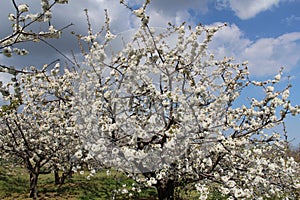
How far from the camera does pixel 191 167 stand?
23.8ft

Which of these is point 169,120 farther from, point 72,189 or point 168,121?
point 72,189

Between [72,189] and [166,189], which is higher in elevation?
[72,189]

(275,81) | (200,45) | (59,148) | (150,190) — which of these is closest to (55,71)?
(200,45)

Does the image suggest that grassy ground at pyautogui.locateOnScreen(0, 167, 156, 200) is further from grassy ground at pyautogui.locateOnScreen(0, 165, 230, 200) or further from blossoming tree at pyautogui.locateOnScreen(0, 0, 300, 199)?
blossoming tree at pyautogui.locateOnScreen(0, 0, 300, 199)

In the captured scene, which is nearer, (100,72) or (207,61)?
(100,72)

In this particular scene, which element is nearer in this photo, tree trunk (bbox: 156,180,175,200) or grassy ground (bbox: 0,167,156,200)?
tree trunk (bbox: 156,180,175,200)

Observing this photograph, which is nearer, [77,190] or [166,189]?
[166,189]

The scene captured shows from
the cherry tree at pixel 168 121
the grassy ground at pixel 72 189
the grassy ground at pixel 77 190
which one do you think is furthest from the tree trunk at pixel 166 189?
the grassy ground at pixel 72 189

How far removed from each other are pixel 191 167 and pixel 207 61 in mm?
3070

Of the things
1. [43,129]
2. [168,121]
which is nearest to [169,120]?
[168,121]

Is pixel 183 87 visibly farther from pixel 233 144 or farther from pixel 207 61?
pixel 207 61

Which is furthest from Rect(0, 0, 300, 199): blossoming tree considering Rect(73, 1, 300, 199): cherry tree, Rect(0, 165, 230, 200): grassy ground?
Rect(0, 165, 230, 200): grassy ground

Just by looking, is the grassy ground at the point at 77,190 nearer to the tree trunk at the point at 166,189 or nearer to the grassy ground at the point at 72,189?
the grassy ground at the point at 72,189

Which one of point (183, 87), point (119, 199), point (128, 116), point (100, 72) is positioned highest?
point (100, 72)
